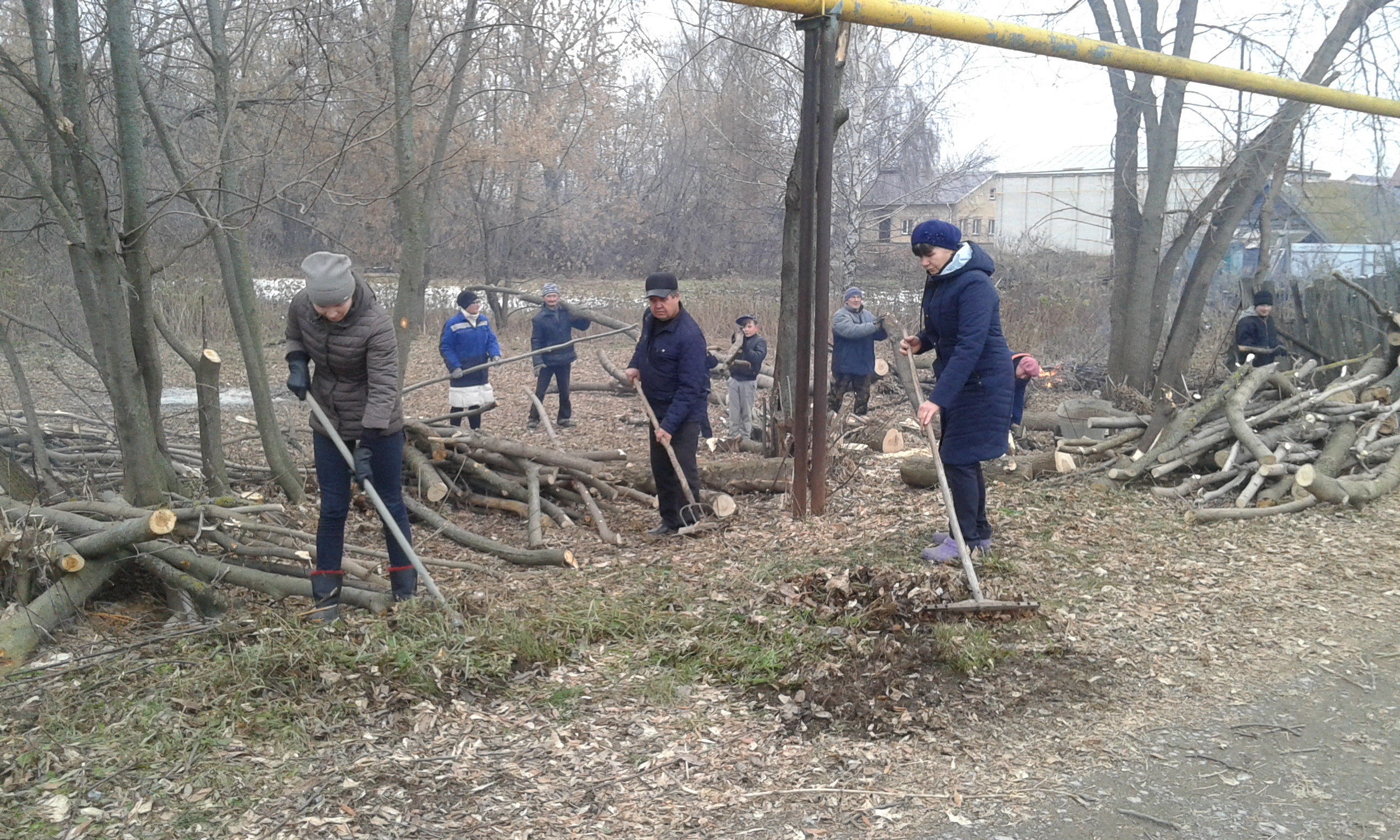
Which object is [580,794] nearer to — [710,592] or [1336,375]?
[710,592]

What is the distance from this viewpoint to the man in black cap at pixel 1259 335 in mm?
11125

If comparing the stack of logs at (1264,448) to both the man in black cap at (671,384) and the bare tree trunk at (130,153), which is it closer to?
the man in black cap at (671,384)

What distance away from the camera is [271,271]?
23.1 m

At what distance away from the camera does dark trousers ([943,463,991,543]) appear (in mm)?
5562

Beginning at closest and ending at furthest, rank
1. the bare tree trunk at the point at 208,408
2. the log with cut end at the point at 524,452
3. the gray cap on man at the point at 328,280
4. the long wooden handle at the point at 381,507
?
the gray cap on man at the point at 328,280 < the long wooden handle at the point at 381,507 < the bare tree trunk at the point at 208,408 < the log with cut end at the point at 524,452

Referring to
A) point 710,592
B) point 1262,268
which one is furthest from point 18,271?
point 1262,268

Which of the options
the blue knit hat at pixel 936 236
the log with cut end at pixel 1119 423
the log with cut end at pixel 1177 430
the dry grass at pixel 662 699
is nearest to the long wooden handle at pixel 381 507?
the dry grass at pixel 662 699

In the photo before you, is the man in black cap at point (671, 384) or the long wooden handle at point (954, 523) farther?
the man in black cap at point (671, 384)

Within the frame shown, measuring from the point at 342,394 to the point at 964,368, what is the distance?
10.2 ft

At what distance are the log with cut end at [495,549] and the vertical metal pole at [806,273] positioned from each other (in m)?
1.61

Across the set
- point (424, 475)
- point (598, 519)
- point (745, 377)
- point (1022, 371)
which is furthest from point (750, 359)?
point (424, 475)

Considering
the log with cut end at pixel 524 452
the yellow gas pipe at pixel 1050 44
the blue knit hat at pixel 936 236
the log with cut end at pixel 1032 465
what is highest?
the yellow gas pipe at pixel 1050 44

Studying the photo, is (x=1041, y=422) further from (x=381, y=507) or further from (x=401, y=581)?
(x=381, y=507)

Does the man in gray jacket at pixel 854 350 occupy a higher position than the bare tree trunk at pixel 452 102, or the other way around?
the bare tree trunk at pixel 452 102
